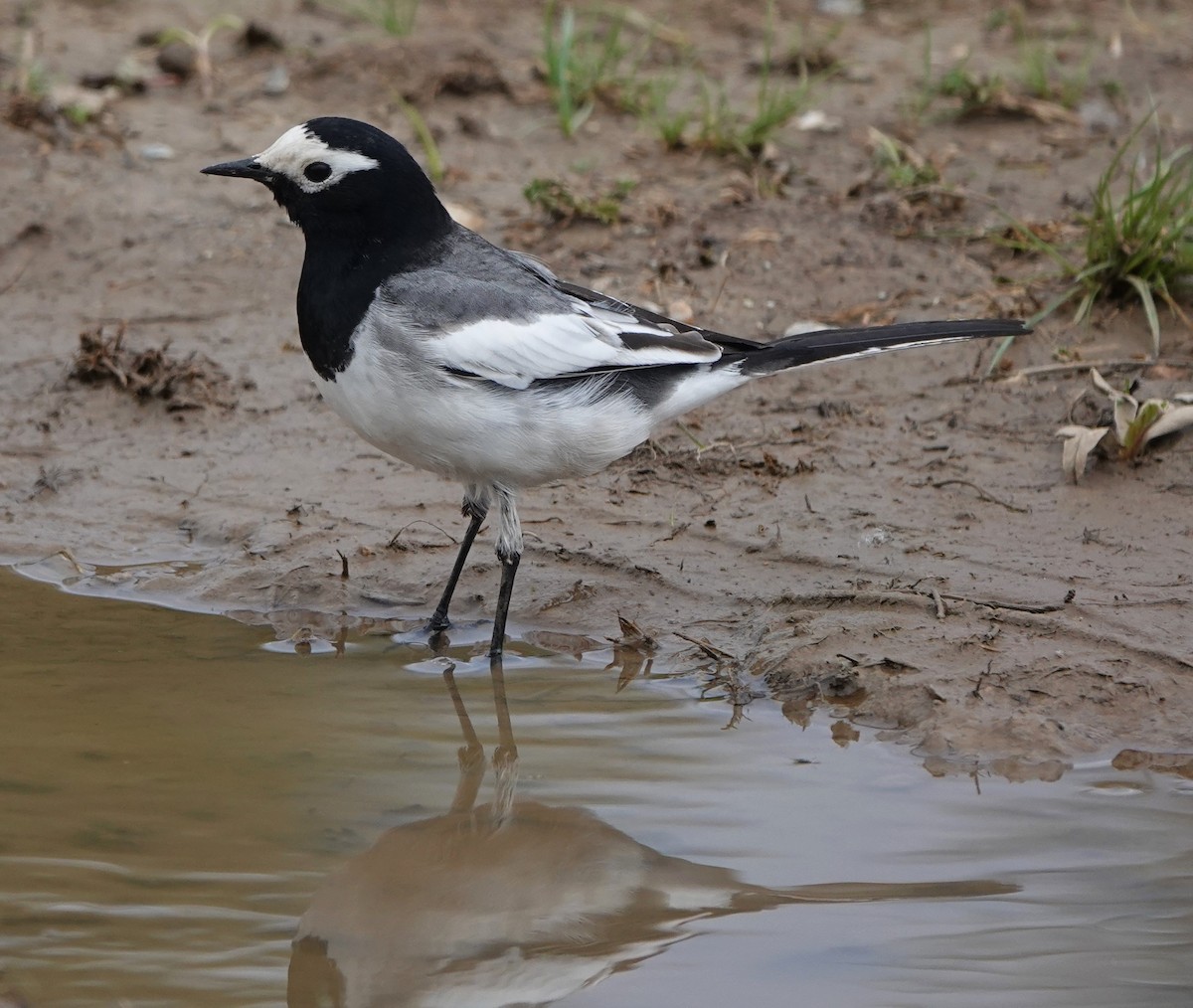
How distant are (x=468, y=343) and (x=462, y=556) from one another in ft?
3.24

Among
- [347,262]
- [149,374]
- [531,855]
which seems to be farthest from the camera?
[149,374]

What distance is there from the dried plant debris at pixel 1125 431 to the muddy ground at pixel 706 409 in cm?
7

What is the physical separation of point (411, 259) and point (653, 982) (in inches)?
→ 106

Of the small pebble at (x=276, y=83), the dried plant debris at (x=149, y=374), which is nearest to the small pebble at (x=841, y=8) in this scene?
the small pebble at (x=276, y=83)

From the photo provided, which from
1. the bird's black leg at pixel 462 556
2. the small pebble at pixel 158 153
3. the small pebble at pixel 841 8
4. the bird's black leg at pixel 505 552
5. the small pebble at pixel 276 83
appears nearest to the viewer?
the bird's black leg at pixel 505 552

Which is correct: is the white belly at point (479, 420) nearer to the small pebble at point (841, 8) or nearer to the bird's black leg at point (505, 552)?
the bird's black leg at point (505, 552)

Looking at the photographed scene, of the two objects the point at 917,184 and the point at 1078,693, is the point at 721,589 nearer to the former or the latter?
the point at 1078,693

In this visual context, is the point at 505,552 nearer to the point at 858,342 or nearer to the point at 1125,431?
the point at 858,342

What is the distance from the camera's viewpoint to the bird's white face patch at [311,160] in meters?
5.18

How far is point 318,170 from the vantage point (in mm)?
5199

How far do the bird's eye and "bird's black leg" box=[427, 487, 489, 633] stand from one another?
121 cm

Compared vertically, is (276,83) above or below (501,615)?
above

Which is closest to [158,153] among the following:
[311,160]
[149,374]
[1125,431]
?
[149,374]

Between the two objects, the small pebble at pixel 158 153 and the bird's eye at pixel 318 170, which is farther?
the small pebble at pixel 158 153
